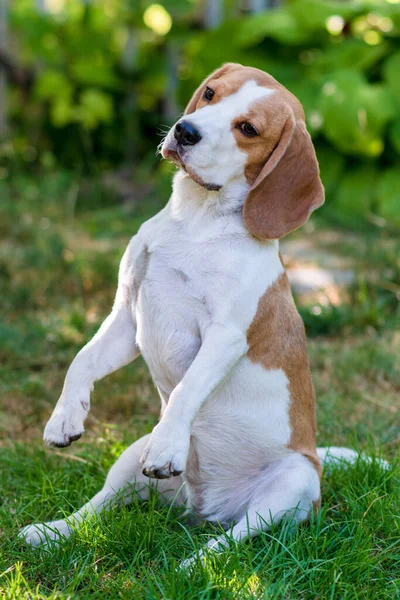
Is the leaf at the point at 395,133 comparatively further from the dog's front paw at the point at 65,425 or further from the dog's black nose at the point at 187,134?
the dog's front paw at the point at 65,425

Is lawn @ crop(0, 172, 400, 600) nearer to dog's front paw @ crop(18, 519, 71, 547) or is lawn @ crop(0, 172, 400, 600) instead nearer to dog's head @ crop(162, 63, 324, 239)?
dog's front paw @ crop(18, 519, 71, 547)

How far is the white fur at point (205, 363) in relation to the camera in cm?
272

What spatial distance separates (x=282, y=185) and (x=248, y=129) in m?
0.22

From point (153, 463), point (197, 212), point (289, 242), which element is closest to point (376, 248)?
point (289, 242)

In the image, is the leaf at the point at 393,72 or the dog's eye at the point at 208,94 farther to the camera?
the leaf at the point at 393,72

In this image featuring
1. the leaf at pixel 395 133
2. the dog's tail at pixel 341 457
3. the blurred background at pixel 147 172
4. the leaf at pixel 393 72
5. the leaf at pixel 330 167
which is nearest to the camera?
the dog's tail at pixel 341 457

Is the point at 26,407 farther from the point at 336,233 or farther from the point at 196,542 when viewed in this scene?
the point at 336,233

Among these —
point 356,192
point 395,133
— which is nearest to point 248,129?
point 395,133

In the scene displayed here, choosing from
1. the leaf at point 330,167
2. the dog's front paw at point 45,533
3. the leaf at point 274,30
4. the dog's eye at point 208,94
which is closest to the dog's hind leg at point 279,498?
the dog's front paw at point 45,533

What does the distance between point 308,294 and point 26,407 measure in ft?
7.29

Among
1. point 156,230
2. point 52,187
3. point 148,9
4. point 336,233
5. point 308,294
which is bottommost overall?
point 336,233

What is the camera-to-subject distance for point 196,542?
2.89 m

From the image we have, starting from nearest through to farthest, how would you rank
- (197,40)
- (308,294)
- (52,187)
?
1. (308,294)
2. (52,187)
3. (197,40)

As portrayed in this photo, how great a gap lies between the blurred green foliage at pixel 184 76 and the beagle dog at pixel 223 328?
3.80 metres
